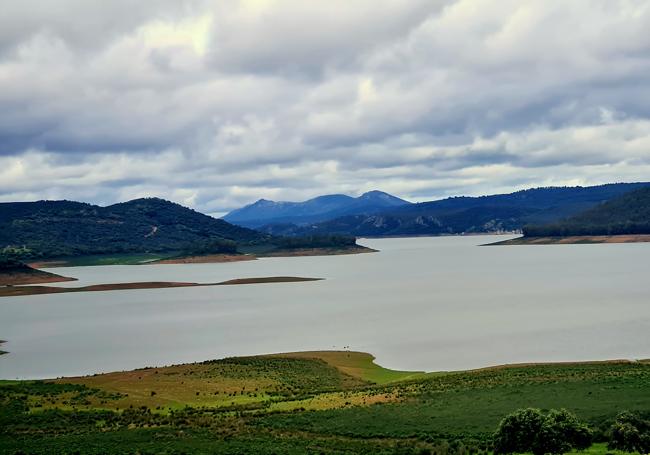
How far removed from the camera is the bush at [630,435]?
84.3 feet

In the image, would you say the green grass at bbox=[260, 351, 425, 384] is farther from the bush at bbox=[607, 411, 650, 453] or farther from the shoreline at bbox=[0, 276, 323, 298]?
the shoreline at bbox=[0, 276, 323, 298]

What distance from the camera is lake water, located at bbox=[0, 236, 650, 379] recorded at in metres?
61.0

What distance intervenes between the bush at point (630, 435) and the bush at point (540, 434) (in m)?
1.07

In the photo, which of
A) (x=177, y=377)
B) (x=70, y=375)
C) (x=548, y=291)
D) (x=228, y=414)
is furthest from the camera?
(x=548, y=291)

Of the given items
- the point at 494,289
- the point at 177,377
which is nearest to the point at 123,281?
the point at 494,289

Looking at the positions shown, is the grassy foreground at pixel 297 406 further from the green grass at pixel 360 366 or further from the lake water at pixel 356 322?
the lake water at pixel 356 322

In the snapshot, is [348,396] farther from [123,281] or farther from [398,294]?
[123,281]

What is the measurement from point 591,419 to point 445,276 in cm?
11266

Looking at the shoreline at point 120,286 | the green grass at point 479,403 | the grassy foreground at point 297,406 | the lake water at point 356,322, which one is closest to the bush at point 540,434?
the grassy foreground at point 297,406

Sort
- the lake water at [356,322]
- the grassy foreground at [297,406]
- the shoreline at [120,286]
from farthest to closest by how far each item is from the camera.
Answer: the shoreline at [120,286] → the lake water at [356,322] → the grassy foreground at [297,406]

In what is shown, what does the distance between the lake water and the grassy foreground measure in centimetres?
856

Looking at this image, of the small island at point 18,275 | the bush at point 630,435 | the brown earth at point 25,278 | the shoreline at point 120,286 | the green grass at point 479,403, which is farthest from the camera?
the small island at point 18,275

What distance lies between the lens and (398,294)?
111375 mm

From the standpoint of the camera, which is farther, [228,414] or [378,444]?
[228,414]
